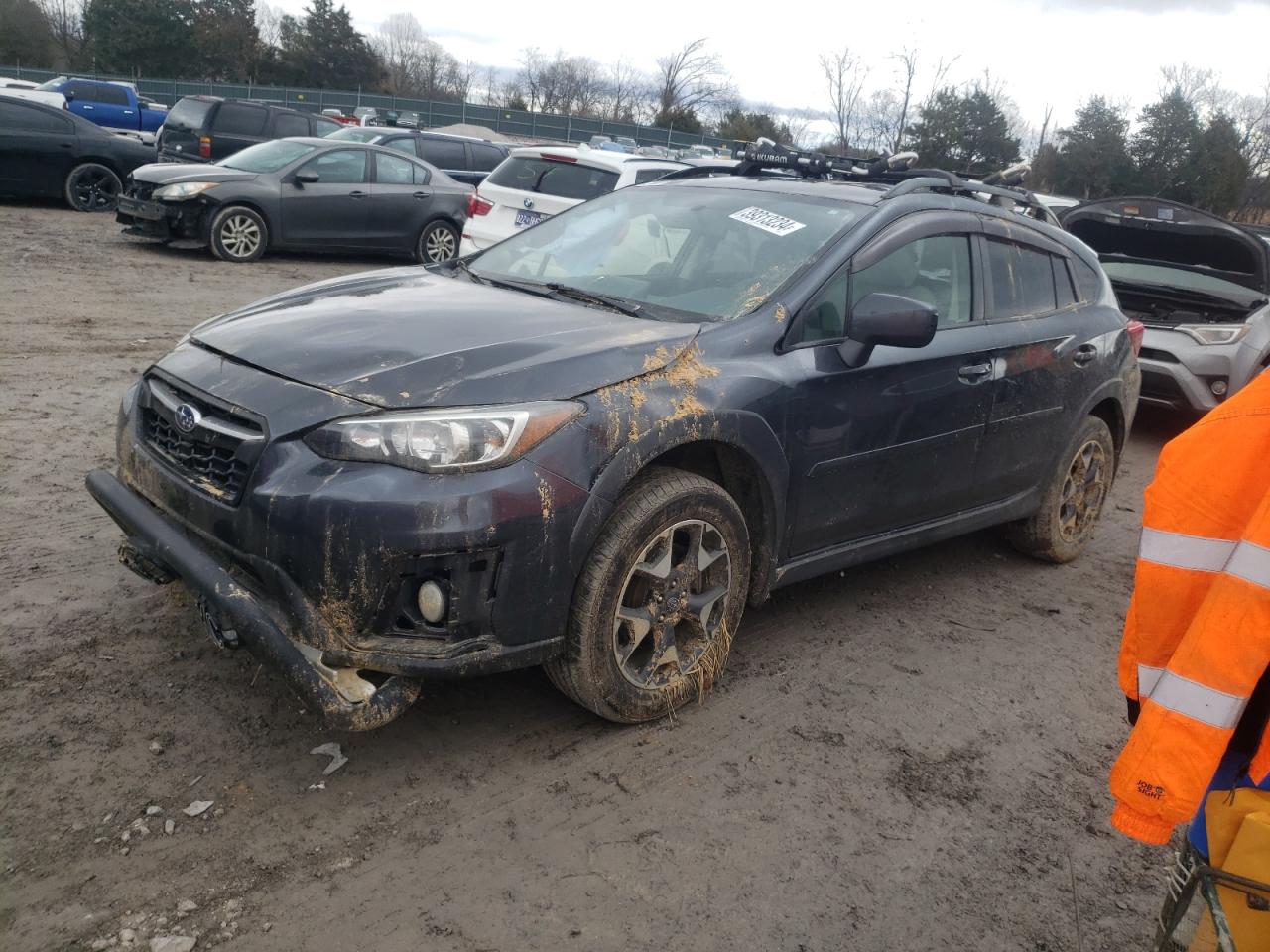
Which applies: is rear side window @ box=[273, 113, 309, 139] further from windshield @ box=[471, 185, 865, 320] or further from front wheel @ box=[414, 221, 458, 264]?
windshield @ box=[471, 185, 865, 320]

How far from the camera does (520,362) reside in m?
3.09

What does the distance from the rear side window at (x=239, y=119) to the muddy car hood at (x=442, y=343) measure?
1430 centimetres

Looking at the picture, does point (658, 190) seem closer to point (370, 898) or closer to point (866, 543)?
point (866, 543)

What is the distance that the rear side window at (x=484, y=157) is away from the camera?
699 inches

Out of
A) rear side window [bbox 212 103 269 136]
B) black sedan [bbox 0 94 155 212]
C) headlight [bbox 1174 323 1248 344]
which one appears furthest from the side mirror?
rear side window [bbox 212 103 269 136]

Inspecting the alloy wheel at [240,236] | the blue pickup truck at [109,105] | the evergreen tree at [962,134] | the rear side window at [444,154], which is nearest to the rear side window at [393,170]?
the alloy wheel at [240,236]

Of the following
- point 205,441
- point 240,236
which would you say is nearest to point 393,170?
point 240,236

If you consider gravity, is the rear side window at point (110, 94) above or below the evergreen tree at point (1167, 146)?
below

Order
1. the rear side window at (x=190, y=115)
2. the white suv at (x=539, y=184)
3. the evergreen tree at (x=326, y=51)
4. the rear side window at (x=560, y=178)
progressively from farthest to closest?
the evergreen tree at (x=326, y=51) < the rear side window at (x=190, y=115) < the rear side window at (x=560, y=178) < the white suv at (x=539, y=184)

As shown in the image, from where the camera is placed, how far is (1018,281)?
15.7 ft

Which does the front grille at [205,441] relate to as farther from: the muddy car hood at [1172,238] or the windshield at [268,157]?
the windshield at [268,157]

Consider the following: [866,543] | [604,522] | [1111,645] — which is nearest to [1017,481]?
[1111,645]

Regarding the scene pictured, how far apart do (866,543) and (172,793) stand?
258cm

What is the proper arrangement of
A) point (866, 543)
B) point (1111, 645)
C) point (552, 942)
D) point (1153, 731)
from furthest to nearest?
point (1111, 645)
point (866, 543)
point (552, 942)
point (1153, 731)
